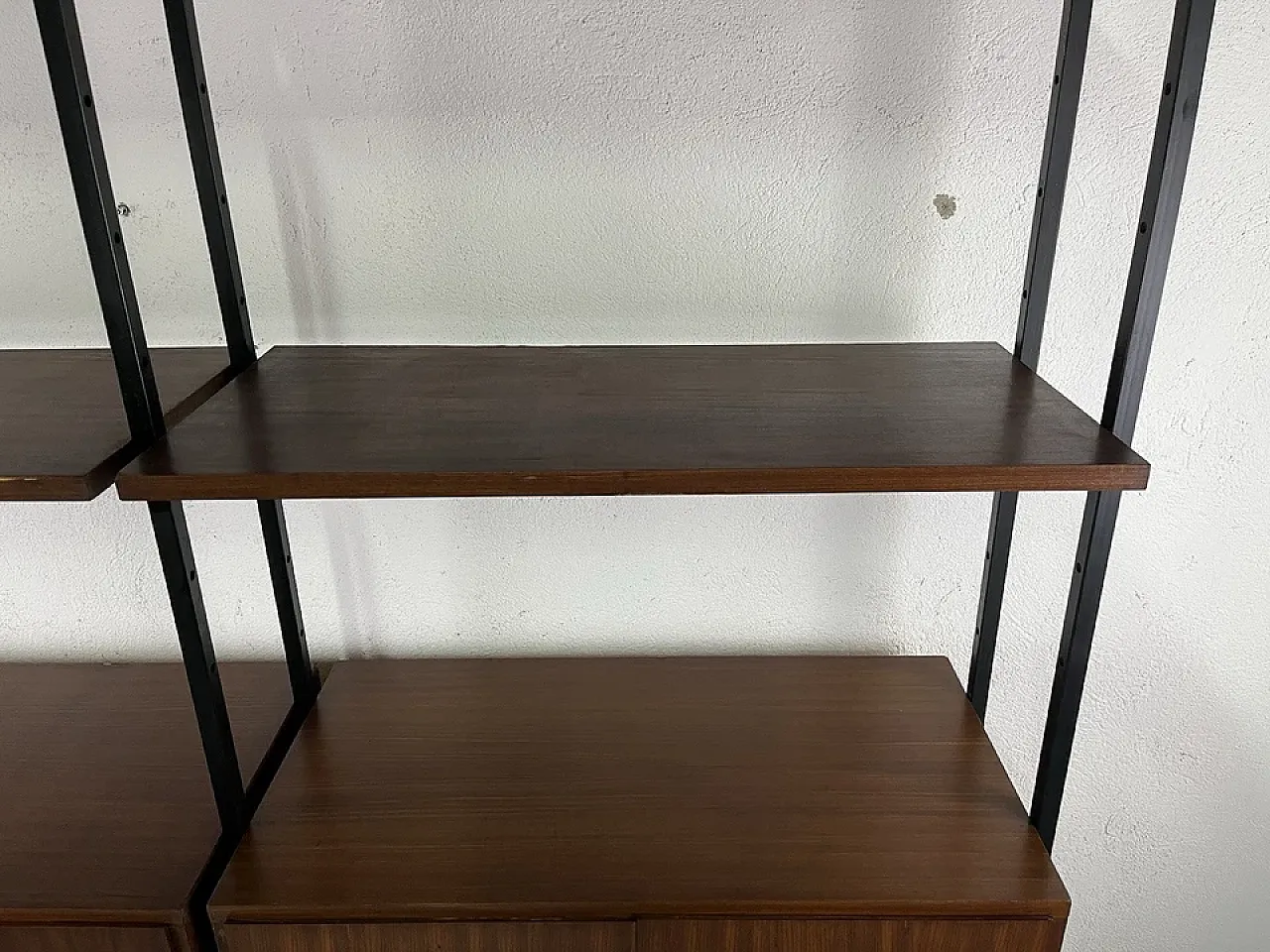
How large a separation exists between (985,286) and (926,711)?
0.51 meters

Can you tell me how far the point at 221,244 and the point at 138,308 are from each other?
133mm

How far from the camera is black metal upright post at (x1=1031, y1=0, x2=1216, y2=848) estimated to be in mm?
731

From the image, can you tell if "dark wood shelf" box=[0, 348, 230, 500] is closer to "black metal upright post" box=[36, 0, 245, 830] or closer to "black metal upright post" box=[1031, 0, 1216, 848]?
"black metal upright post" box=[36, 0, 245, 830]

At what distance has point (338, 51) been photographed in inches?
41.5

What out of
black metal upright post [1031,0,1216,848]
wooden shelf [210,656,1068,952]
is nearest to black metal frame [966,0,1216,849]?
black metal upright post [1031,0,1216,848]

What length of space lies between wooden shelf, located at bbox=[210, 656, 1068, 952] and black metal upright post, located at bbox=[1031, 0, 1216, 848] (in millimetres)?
150

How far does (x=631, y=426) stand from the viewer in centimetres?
87

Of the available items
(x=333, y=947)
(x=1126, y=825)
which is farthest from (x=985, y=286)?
(x=333, y=947)

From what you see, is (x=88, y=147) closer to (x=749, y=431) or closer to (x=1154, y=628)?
(x=749, y=431)

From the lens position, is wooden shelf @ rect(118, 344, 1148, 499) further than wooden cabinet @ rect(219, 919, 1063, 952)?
No

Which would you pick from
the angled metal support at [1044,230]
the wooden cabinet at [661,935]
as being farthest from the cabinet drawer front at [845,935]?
the angled metal support at [1044,230]

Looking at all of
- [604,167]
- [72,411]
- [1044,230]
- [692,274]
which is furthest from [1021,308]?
[72,411]

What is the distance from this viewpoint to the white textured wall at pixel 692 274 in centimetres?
105

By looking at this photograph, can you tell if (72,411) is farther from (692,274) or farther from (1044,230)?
(1044,230)
